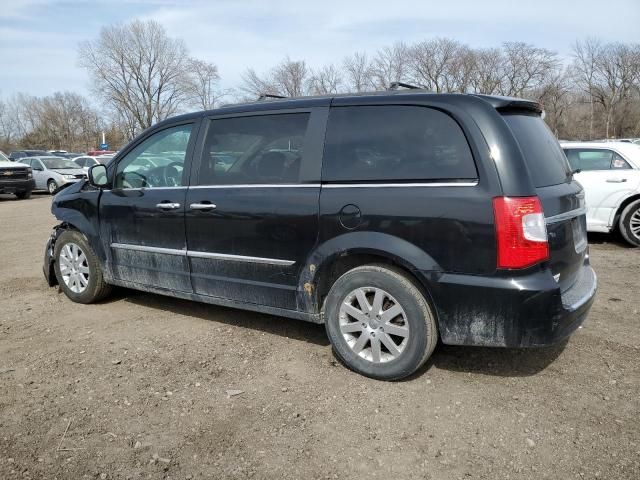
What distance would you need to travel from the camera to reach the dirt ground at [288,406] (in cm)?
262

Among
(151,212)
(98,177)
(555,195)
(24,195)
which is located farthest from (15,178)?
(555,195)

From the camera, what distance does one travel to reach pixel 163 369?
12.1ft

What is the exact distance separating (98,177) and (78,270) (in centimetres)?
100

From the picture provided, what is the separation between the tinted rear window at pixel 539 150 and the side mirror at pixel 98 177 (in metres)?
3.51

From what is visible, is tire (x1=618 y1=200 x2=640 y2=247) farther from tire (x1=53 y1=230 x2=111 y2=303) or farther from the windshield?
the windshield

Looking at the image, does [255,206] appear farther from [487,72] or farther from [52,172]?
[487,72]

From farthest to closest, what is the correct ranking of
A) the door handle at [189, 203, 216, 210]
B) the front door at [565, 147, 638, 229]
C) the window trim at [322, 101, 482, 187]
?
the front door at [565, 147, 638, 229]
the door handle at [189, 203, 216, 210]
the window trim at [322, 101, 482, 187]

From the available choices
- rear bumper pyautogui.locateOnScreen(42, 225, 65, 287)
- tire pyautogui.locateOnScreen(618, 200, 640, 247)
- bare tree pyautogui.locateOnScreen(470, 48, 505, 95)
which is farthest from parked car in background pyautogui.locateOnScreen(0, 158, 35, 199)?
bare tree pyautogui.locateOnScreen(470, 48, 505, 95)

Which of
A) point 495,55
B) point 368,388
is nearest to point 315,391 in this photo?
point 368,388

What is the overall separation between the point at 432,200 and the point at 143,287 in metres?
2.82

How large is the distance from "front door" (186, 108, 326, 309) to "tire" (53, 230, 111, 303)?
1354 millimetres

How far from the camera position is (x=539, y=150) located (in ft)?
11.1

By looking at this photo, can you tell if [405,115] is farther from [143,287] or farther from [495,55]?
[495,55]

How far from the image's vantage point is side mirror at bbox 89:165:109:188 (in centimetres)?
481
